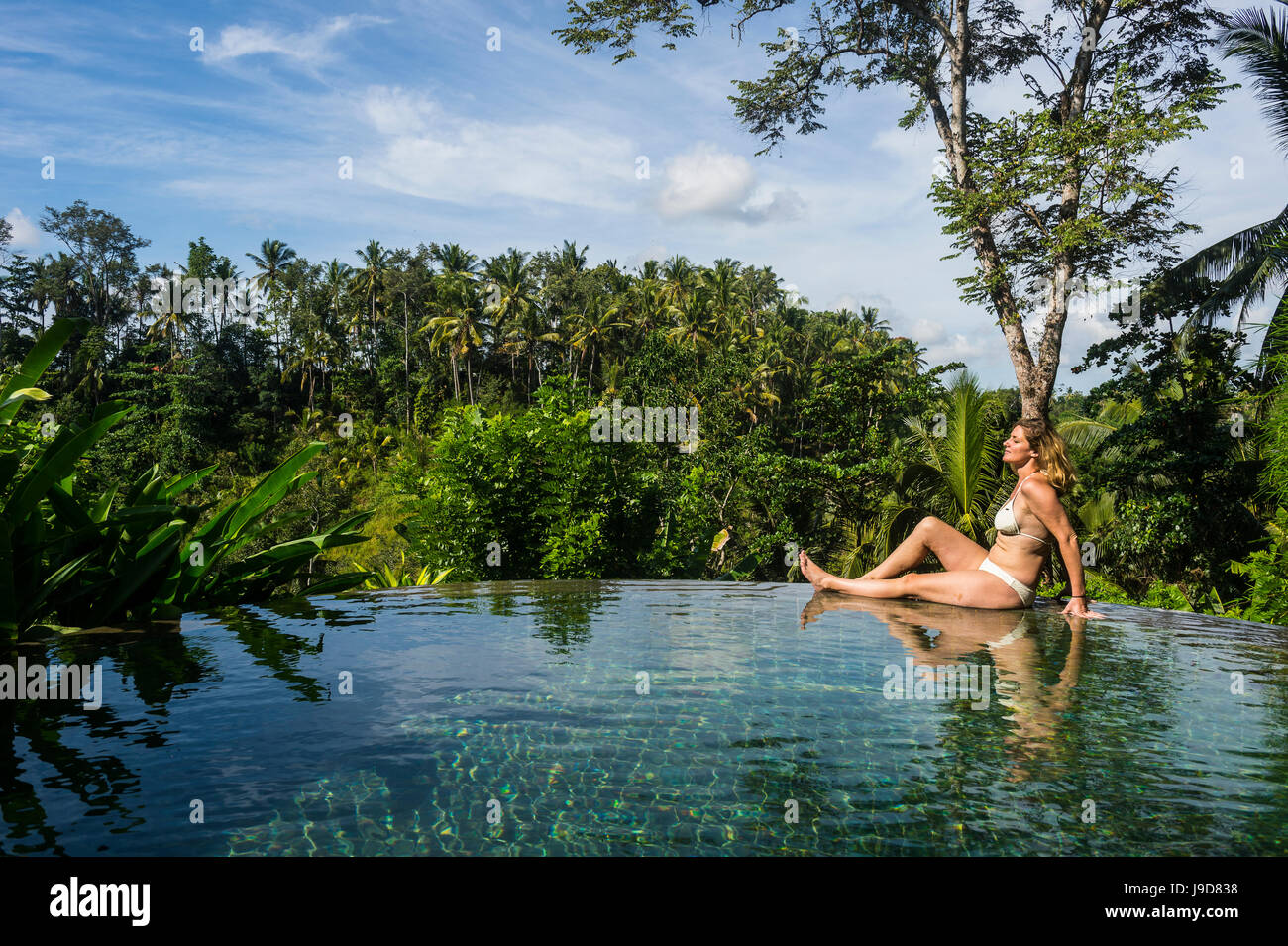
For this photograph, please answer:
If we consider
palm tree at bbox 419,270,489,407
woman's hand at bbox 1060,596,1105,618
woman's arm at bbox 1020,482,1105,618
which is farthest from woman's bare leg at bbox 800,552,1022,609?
palm tree at bbox 419,270,489,407

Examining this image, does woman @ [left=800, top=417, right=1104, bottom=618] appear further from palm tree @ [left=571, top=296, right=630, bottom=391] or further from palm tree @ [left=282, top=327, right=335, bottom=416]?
palm tree @ [left=282, top=327, right=335, bottom=416]

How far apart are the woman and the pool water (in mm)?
787

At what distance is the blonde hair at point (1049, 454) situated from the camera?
5.79 m

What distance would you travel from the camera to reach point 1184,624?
615 cm

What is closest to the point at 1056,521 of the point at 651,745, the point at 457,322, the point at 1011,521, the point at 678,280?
the point at 1011,521

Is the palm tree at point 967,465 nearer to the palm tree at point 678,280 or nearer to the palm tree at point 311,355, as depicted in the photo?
the palm tree at point 678,280

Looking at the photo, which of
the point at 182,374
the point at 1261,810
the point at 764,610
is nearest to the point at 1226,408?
the point at 764,610

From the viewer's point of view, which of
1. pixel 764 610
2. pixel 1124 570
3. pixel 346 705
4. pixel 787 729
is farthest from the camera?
pixel 1124 570

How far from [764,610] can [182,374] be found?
45490 mm

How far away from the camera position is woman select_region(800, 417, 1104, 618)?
575cm

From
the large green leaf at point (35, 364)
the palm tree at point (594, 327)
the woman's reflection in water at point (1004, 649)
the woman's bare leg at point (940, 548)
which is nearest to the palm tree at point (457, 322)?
the palm tree at point (594, 327)

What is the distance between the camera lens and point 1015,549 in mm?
6055

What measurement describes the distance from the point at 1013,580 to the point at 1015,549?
0.26 meters
